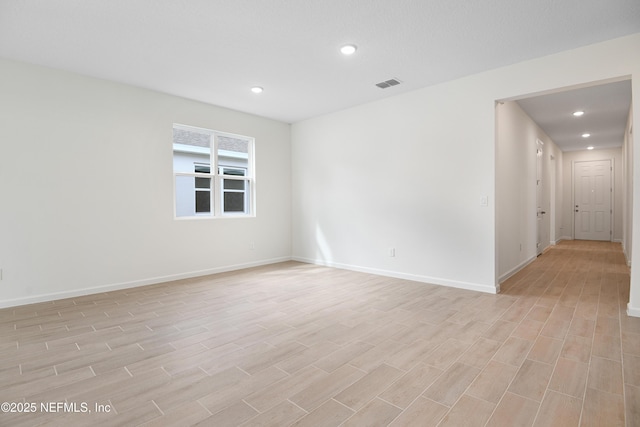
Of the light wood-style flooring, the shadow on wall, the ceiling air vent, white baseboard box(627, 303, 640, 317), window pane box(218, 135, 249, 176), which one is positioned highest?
the ceiling air vent

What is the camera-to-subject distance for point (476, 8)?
260 cm

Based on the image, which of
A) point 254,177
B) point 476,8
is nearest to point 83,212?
point 254,177

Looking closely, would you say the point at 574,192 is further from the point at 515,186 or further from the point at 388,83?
the point at 388,83

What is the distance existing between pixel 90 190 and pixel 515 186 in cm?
606

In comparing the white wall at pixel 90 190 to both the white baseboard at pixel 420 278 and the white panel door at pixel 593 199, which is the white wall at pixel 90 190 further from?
the white panel door at pixel 593 199

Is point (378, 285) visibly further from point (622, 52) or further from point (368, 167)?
point (622, 52)

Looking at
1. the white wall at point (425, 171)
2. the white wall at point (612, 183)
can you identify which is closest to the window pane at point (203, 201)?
the white wall at point (425, 171)

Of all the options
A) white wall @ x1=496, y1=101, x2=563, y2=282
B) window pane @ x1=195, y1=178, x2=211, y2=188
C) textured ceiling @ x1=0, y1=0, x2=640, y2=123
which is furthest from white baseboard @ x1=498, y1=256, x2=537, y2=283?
window pane @ x1=195, y1=178, x2=211, y2=188

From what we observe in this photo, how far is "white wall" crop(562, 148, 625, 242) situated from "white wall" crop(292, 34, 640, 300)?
6.69 meters

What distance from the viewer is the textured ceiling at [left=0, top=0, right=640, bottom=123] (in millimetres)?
2598

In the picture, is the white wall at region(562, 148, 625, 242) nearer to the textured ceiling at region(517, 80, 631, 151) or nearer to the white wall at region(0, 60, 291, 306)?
the textured ceiling at region(517, 80, 631, 151)

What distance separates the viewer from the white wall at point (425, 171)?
11.6ft

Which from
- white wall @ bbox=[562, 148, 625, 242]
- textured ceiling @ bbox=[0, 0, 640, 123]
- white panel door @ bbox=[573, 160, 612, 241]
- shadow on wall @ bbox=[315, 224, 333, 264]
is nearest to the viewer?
textured ceiling @ bbox=[0, 0, 640, 123]

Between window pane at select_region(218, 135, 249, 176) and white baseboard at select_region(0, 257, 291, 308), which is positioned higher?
window pane at select_region(218, 135, 249, 176)
